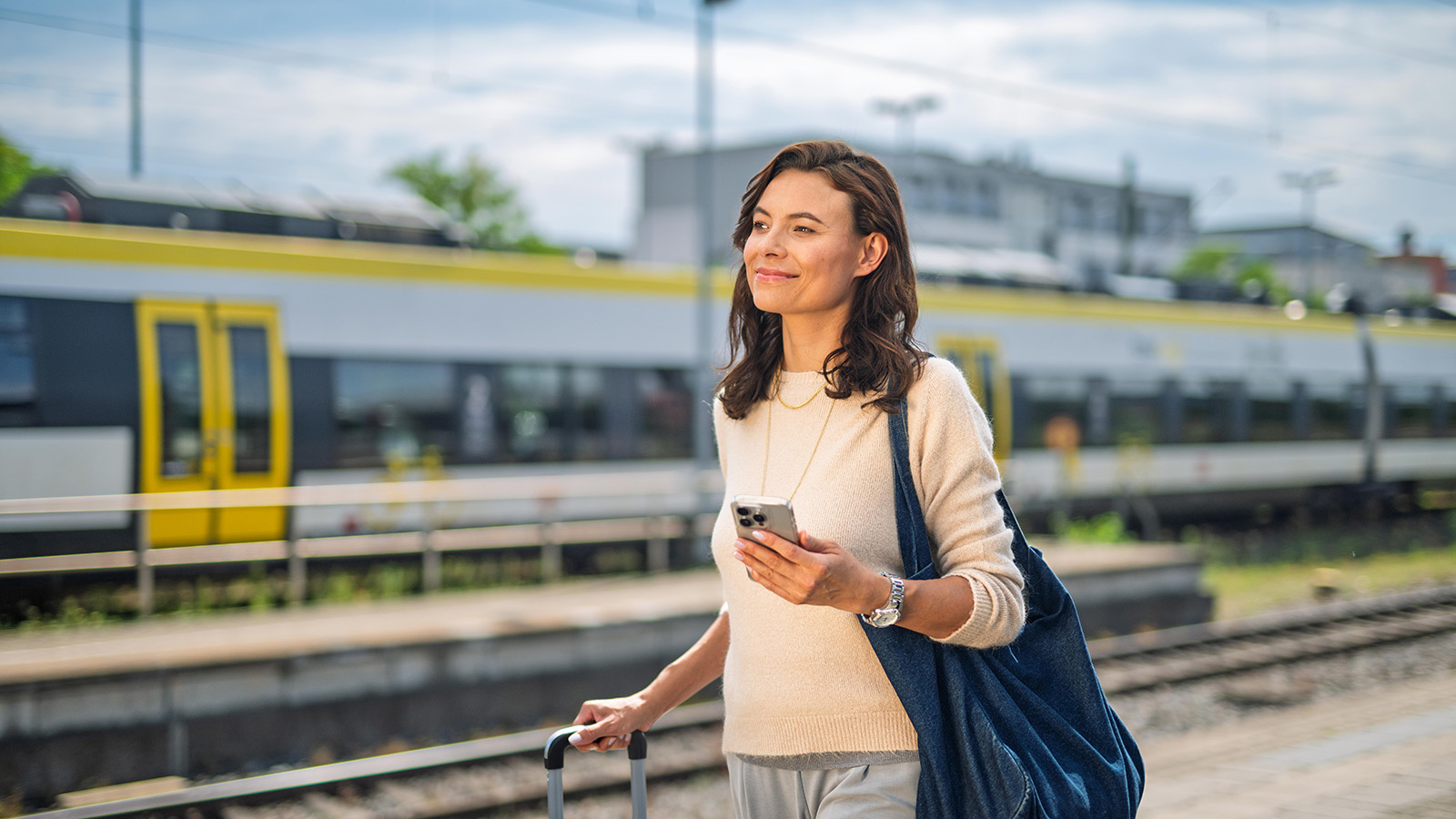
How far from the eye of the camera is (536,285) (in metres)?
13.8

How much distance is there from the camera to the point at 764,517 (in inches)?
70.6

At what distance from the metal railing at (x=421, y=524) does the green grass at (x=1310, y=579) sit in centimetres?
592

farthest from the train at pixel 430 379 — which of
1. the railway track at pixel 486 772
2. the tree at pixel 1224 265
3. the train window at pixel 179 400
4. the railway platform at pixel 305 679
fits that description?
the tree at pixel 1224 265

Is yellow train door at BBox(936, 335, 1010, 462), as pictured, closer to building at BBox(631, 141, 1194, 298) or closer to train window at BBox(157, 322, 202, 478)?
train window at BBox(157, 322, 202, 478)

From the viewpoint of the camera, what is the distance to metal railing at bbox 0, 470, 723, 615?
9219mm

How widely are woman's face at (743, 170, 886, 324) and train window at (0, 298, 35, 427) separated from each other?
10.3 metres

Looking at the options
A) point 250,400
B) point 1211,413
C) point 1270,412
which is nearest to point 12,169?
point 250,400

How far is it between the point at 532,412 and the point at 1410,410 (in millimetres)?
18150

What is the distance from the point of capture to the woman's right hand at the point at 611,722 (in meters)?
2.35

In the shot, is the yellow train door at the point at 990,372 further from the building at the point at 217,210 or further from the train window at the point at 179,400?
the train window at the point at 179,400

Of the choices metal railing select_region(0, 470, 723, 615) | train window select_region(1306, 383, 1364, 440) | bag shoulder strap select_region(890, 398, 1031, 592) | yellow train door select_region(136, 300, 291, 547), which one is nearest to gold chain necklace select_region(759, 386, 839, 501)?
bag shoulder strap select_region(890, 398, 1031, 592)

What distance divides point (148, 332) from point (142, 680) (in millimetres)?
4938

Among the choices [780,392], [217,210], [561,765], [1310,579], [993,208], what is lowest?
[1310,579]

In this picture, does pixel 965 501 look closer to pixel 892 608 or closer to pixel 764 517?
pixel 892 608
